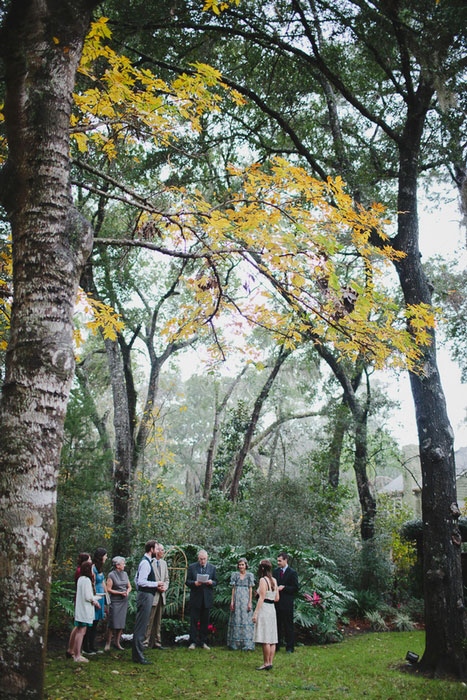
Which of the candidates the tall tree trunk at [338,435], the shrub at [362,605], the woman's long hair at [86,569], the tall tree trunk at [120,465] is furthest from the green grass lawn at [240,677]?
the tall tree trunk at [338,435]

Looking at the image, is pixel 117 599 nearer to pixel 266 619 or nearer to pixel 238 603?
pixel 238 603

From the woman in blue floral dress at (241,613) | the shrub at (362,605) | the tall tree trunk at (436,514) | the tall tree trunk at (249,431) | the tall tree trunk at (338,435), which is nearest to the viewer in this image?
the tall tree trunk at (436,514)

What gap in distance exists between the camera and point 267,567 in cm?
777

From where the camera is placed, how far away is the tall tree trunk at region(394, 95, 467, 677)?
21.3 ft

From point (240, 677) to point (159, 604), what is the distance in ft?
7.69

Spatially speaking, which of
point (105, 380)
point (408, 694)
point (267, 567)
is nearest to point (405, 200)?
point (267, 567)

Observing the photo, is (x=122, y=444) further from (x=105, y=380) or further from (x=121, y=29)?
→ (x=121, y=29)

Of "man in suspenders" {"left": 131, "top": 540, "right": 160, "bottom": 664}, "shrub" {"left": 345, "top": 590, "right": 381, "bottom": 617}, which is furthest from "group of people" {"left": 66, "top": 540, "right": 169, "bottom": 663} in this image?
"shrub" {"left": 345, "top": 590, "right": 381, "bottom": 617}

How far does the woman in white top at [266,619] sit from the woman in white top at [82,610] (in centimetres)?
234

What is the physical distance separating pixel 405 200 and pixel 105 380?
15004 mm

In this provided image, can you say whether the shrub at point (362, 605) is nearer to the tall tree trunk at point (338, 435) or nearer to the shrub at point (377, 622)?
the shrub at point (377, 622)

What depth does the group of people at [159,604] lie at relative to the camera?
7.13 metres

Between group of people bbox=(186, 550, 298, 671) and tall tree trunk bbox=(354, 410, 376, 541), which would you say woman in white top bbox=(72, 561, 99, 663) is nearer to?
group of people bbox=(186, 550, 298, 671)

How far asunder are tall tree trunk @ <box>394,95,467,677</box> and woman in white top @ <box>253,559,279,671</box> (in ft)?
6.67
